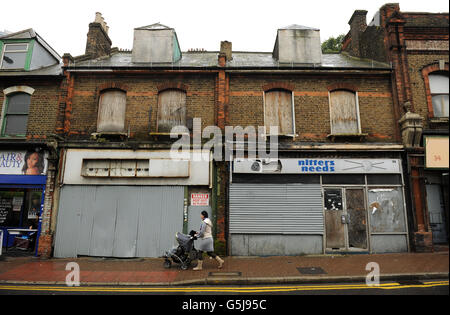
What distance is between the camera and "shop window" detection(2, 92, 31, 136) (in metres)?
11.0

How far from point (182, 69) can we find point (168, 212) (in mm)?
6193

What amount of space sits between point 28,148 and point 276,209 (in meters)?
10.7

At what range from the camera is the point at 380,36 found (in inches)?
462

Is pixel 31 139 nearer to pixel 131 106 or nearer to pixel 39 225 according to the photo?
pixel 39 225

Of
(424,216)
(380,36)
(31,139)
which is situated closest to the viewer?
(424,216)

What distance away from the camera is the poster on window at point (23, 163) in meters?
10.5

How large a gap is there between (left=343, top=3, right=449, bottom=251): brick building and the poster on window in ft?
49.3

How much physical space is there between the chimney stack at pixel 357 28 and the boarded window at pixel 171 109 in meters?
9.67

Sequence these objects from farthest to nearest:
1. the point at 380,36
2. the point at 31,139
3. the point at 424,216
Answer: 1. the point at 380,36
2. the point at 31,139
3. the point at 424,216

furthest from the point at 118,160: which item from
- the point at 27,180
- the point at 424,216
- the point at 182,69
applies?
the point at 424,216

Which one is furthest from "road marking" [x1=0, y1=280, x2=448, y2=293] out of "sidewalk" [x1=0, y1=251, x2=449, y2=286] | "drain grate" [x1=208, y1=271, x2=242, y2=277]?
"drain grate" [x1=208, y1=271, x2=242, y2=277]

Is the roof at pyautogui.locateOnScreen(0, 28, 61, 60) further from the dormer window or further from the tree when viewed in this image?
Result: the tree

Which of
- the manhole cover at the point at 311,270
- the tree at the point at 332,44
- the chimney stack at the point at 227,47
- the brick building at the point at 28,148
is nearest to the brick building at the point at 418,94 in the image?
the manhole cover at the point at 311,270

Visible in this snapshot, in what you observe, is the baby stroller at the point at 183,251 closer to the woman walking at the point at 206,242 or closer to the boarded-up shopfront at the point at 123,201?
the woman walking at the point at 206,242
